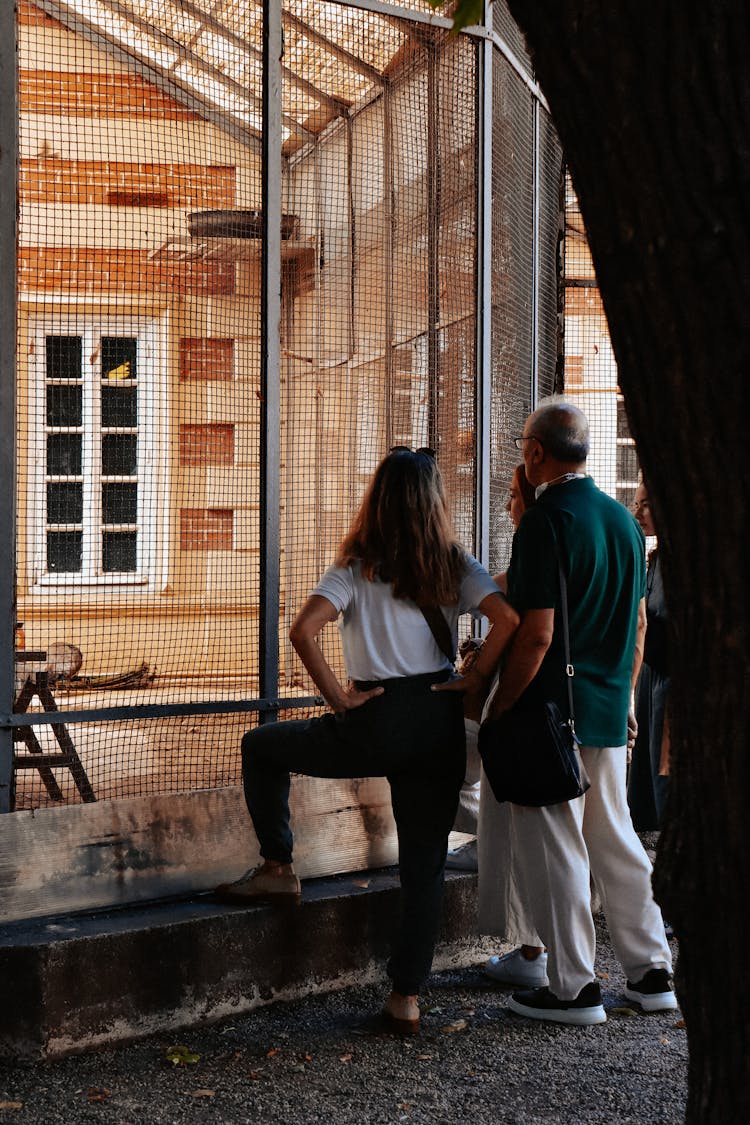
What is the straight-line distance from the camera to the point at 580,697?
171 inches

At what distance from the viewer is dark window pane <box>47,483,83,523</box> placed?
4.81 metres

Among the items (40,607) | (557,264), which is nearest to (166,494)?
(40,607)

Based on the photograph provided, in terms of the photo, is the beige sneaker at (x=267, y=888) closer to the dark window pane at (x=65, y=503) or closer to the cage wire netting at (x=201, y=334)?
the cage wire netting at (x=201, y=334)

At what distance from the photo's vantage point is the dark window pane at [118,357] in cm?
488

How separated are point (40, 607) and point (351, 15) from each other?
9.65 ft

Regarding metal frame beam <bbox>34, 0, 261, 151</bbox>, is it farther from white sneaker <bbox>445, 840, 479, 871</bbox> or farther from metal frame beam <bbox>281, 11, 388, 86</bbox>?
white sneaker <bbox>445, 840, 479, 871</bbox>

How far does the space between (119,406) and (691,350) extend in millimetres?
3489

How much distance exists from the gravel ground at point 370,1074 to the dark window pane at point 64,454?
2.12m

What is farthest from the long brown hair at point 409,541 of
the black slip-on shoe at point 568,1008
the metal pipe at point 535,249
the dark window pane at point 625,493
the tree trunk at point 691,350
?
the dark window pane at point 625,493

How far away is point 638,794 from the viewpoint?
20.1 feet

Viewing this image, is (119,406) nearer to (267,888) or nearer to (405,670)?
(405,670)

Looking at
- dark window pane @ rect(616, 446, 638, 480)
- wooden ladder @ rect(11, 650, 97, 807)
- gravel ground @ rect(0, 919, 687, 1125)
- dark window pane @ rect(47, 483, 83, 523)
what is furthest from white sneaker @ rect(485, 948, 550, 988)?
dark window pane @ rect(616, 446, 638, 480)

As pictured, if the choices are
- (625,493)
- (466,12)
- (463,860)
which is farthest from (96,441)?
(625,493)

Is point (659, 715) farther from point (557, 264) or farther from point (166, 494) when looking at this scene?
point (557, 264)
